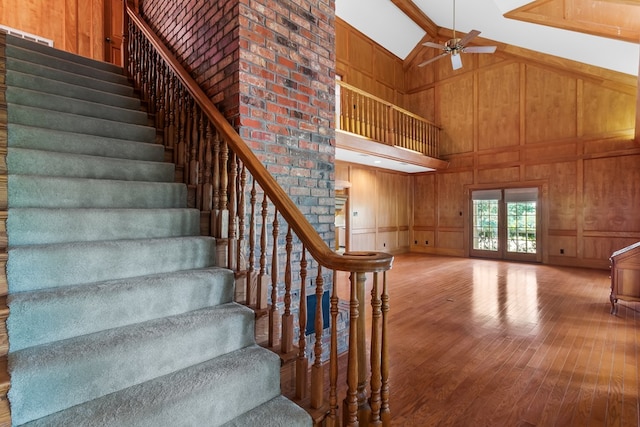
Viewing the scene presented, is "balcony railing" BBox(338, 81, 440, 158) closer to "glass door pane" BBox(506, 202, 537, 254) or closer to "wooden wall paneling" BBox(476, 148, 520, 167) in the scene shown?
"wooden wall paneling" BBox(476, 148, 520, 167)

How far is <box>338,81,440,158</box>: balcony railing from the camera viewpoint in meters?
6.29

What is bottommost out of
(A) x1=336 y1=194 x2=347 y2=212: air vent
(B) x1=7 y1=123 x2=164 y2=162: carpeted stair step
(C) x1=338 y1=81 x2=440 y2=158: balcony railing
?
(A) x1=336 y1=194 x2=347 y2=212: air vent

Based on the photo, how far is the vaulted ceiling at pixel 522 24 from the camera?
483cm

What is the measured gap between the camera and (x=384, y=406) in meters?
1.50

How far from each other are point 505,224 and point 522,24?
4344 millimetres

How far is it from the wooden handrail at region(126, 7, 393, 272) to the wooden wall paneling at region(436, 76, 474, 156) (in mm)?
7894

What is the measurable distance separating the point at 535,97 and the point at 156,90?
319 inches

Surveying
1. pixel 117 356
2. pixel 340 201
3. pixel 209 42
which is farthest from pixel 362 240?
pixel 117 356

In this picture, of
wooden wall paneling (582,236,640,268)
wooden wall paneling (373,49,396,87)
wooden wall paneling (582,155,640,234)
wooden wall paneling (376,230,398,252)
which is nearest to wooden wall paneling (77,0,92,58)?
wooden wall paneling (373,49,396,87)

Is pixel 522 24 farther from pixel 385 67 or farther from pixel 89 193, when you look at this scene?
pixel 89 193

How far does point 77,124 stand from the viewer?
8.06ft

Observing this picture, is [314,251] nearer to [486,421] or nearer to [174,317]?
[174,317]

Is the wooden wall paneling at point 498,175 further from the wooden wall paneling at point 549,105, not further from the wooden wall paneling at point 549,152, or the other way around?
the wooden wall paneling at point 549,105

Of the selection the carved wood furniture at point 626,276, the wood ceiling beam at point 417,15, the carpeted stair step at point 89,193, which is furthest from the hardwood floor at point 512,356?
the wood ceiling beam at point 417,15
